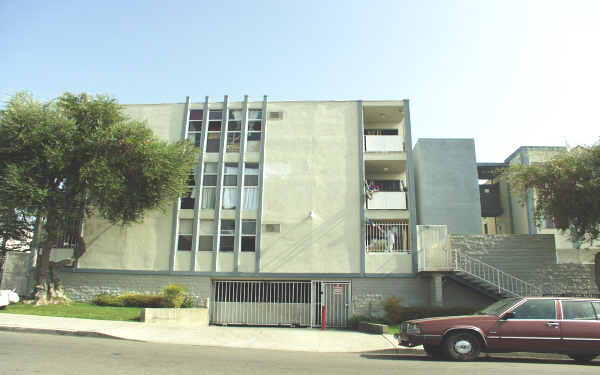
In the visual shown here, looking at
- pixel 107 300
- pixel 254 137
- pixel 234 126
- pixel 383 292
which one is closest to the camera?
pixel 107 300

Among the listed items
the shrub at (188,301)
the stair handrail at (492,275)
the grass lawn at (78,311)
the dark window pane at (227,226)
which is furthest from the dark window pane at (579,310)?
the shrub at (188,301)

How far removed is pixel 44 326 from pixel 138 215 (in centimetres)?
843

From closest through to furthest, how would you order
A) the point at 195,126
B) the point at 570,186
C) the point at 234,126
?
1. the point at 570,186
2. the point at 234,126
3. the point at 195,126

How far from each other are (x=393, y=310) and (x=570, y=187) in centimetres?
873

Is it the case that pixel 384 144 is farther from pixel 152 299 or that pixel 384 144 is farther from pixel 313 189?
pixel 152 299

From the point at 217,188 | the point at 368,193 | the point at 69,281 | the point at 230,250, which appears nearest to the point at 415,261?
the point at 368,193

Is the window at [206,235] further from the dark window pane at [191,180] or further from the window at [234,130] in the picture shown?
the window at [234,130]

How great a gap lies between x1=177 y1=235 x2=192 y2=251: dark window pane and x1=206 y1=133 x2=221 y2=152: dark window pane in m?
4.53

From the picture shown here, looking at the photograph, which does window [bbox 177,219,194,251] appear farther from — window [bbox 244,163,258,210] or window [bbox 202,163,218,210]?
window [bbox 244,163,258,210]

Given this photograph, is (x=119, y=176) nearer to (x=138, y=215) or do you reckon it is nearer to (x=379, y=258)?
(x=138, y=215)

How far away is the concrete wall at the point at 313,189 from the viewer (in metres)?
21.5

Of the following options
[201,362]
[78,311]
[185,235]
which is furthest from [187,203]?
[201,362]

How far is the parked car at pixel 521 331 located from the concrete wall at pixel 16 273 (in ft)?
66.7

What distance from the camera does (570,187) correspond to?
1869 centimetres
